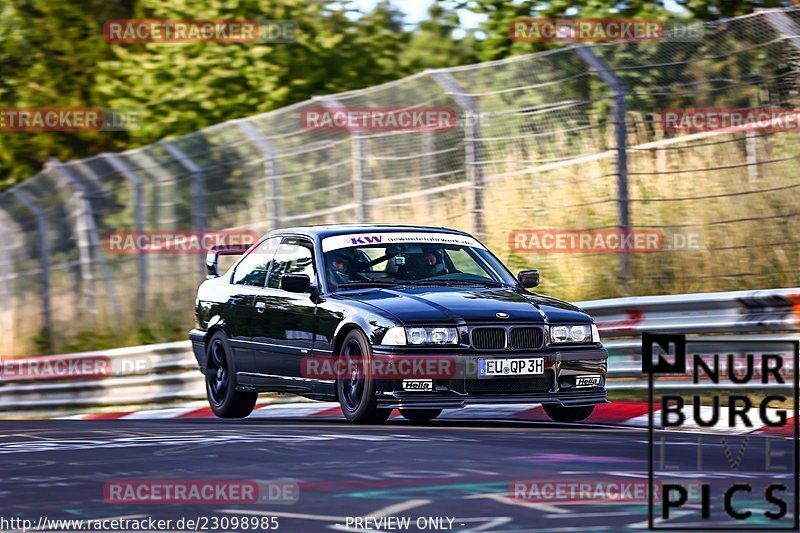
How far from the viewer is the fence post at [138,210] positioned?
68.4 feet

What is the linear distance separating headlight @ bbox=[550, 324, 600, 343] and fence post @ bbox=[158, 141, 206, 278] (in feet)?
29.8

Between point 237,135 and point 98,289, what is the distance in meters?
4.55

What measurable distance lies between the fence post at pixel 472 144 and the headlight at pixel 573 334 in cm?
491

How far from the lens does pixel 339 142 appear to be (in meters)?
18.3

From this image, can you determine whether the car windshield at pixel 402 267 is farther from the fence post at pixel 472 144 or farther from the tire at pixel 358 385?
the fence post at pixel 472 144

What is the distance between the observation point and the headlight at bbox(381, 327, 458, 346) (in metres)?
11.0

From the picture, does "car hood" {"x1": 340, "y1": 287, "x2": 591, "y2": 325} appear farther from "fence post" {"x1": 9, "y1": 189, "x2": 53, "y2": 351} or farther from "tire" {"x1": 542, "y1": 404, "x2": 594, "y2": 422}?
"fence post" {"x1": 9, "y1": 189, "x2": 53, "y2": 351}

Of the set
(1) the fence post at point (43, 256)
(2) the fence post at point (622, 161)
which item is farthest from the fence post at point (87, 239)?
(2) the fence post at point (622, 161)

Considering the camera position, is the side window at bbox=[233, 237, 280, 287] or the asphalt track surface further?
the side window at bbox=[233, 237, 280, 287]

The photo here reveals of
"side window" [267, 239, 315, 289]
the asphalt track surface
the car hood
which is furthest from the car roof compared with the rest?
the asphalt track surface

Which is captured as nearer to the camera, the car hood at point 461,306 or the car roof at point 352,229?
the car hood at point 461,306

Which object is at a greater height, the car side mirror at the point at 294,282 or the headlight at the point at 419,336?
the car side mirror at the point at 294,282

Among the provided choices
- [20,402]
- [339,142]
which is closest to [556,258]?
[339,142]

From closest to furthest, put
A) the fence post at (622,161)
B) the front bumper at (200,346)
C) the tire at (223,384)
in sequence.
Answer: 1. the tire at (223,384)
2. the front bumper at (200,346)
3. the fence post at (622,161)
